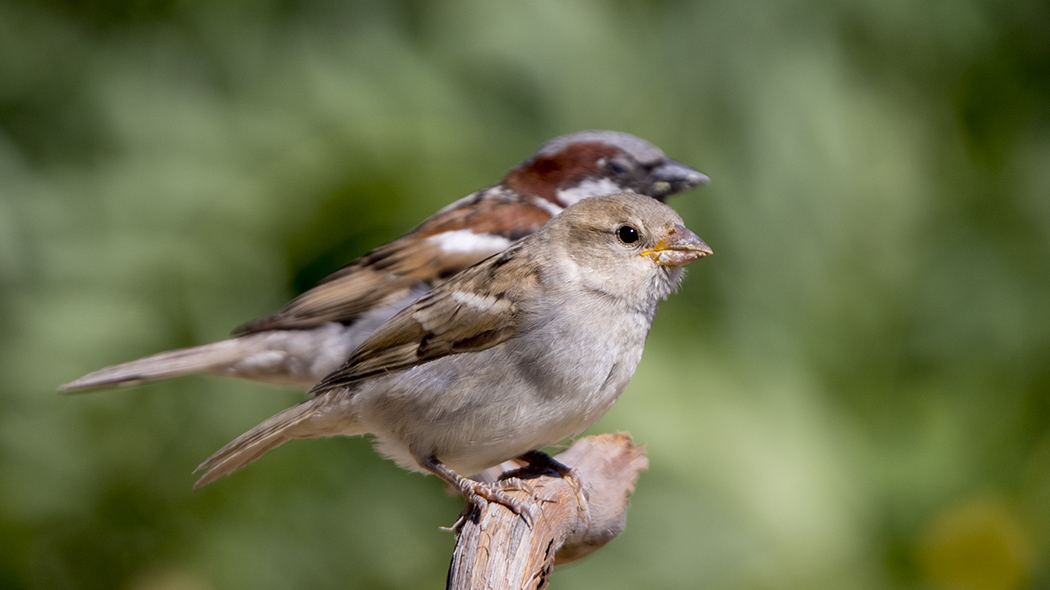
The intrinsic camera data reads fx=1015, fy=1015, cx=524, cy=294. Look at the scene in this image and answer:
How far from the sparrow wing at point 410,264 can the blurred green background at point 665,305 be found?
74cm

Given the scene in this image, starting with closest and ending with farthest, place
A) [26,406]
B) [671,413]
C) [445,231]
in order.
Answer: [445,231] < [26,406] < [671,413]

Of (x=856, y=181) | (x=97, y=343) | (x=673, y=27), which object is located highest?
(x=673, y=27)

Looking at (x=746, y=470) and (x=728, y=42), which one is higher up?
(x=728, y=42)

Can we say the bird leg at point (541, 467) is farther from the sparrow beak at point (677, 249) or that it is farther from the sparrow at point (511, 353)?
the sparrow beak at point (677, 249)

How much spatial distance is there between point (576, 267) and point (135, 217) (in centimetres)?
207

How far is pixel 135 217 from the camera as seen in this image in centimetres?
333

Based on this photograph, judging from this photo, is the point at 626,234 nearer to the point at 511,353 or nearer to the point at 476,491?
the point at 511,353

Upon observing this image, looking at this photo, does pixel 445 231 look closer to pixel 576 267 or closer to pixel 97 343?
pixel 576 267

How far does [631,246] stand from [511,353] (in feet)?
0.94

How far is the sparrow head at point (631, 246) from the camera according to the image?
176 centimetres

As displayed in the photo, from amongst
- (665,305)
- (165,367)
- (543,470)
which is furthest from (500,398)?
(665,305)

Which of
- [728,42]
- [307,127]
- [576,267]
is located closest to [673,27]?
[728,42]

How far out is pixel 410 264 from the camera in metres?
2.56

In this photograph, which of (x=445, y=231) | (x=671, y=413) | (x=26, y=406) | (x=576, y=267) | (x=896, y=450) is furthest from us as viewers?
(x=896, y=450)
